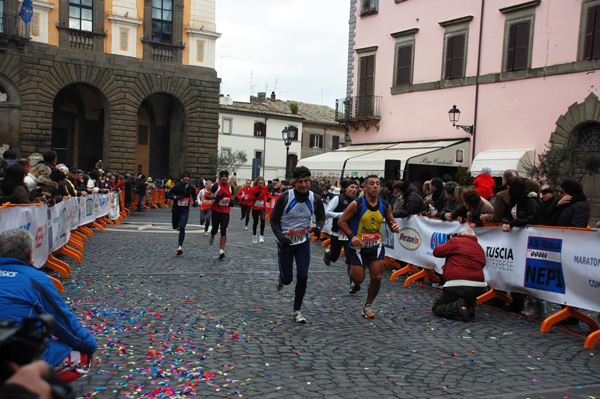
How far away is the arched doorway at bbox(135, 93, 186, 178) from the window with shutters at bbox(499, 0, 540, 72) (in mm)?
22714

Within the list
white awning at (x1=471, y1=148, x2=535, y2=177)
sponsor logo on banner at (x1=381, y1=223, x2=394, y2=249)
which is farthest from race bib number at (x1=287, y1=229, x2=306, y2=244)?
white awning at (x1=471, y1=148, x2=535, y2=177)

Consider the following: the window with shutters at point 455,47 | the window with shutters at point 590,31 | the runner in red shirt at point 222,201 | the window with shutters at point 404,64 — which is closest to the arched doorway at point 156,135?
the window with shutters at point 404,64

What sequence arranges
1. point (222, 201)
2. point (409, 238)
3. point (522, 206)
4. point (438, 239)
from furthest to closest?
point (222, 201), point (409, 238), point (438, 239), point (522, 206)

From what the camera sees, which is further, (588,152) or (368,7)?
(368,7)

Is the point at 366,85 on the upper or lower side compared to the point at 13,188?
upper

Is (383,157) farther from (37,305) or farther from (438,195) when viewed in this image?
(37,305)

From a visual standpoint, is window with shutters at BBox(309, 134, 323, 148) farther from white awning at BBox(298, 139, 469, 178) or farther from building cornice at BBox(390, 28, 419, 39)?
building cornice at BBox(390, 28, 419, 39)

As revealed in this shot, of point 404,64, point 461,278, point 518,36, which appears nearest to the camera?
point 461,278

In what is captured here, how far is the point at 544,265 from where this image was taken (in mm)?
7879

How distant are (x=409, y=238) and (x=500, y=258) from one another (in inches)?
113

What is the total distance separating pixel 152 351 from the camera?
5.78 metres

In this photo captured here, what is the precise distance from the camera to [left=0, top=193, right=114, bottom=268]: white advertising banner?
798 cm

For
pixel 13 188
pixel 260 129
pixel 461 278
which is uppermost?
pixel 260 129

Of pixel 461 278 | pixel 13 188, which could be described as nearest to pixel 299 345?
pixel 461 278
